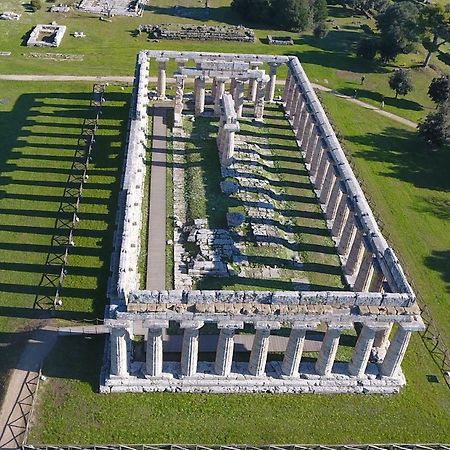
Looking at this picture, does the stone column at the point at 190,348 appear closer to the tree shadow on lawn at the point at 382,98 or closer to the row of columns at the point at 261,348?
the row of columns at the point at 261,348

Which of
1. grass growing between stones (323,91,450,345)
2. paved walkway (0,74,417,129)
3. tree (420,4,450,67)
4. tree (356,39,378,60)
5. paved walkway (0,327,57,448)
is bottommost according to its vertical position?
paved walkway (0,327,57,448)

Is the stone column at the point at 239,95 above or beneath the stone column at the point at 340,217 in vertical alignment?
above

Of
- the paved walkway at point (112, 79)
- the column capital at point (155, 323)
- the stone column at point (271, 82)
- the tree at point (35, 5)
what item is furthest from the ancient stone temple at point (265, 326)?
the tree at point (35, 5)

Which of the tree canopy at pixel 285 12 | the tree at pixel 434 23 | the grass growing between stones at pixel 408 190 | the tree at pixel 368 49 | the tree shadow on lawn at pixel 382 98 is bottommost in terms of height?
the grass growing between stones at pixel 408 190

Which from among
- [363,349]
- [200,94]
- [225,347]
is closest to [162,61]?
[200,94]

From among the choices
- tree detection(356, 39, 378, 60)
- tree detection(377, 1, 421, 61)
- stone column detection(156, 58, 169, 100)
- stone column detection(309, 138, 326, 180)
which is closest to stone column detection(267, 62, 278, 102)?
stone column detection(156, 58, 169, 100)

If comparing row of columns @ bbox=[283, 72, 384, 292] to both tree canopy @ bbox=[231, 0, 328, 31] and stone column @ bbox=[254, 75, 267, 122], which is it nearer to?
stone column @ bbox=[254, 75, 267, 122]
